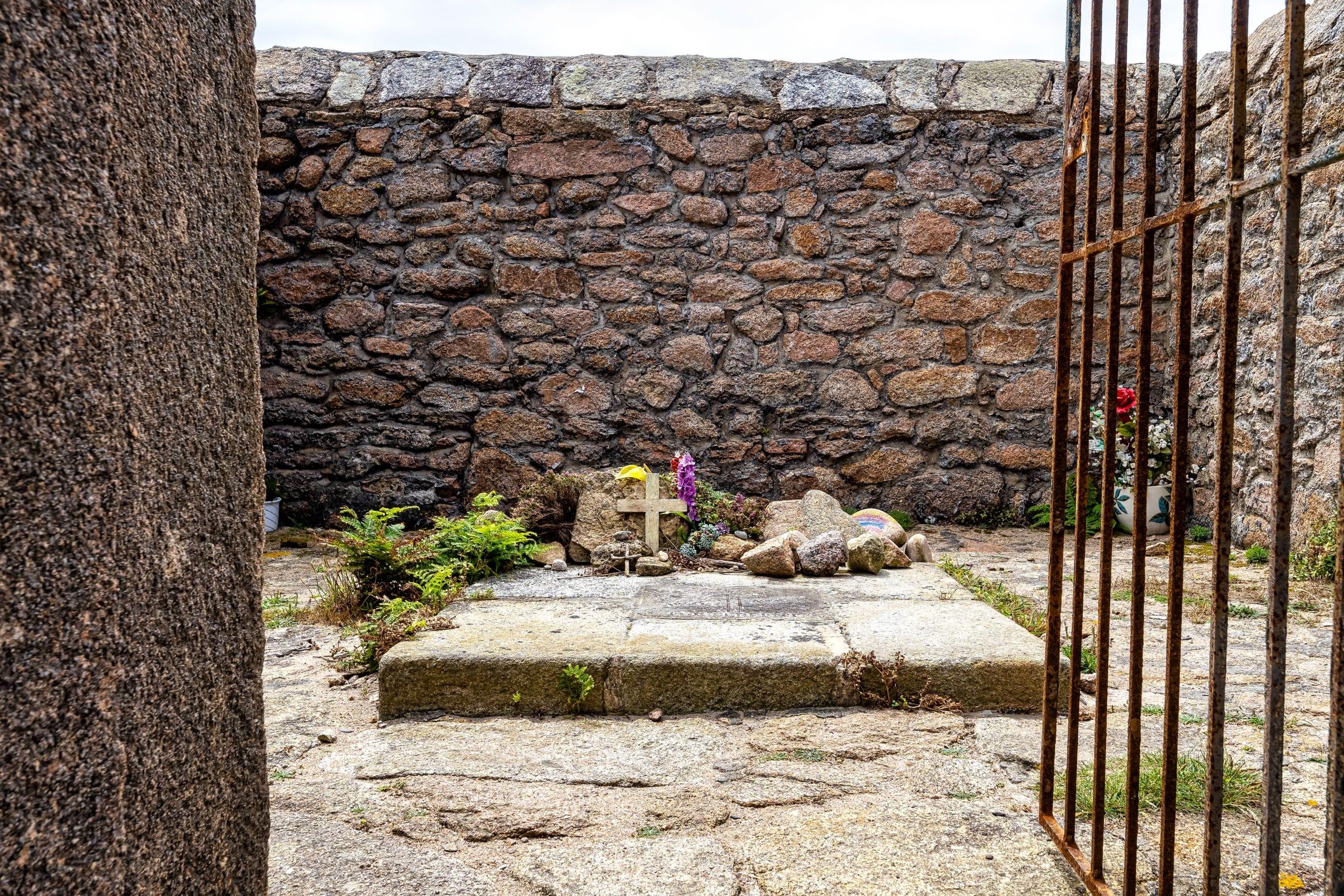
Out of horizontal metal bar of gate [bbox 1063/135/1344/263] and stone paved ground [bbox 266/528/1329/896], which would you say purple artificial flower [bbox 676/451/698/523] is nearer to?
stone paved ground [bbox 266/528/1329/896]

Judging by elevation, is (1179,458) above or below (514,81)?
below

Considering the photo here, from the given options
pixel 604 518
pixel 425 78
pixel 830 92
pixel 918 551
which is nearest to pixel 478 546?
pixel 604 518

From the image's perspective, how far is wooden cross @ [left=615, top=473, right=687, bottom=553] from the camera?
4.35 meters

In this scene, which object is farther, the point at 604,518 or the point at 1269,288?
Answer: the point at 1269,288

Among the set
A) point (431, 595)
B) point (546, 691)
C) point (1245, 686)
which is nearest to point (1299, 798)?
point (1245, 686)

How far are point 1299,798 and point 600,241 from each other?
4.62 meters

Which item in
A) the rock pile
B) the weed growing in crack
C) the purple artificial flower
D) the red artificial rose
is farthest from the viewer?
the red artificial rose

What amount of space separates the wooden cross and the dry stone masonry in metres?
1.35

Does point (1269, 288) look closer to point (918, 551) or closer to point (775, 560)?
point (918, 551)

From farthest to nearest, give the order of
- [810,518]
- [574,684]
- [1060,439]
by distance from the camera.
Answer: [810,518] < [574,684] < [1060,439]

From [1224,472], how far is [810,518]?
146 inches

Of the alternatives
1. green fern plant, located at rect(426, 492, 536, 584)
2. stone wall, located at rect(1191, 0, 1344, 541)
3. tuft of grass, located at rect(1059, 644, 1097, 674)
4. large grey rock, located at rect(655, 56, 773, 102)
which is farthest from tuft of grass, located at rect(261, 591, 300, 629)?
stone wall, located at rect(1191, 0, 1344, 541)

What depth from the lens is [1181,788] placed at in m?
1.99

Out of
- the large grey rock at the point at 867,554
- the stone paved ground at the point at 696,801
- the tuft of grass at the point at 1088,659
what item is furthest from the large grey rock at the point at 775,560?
the stone paved ground at the point at 696,801
